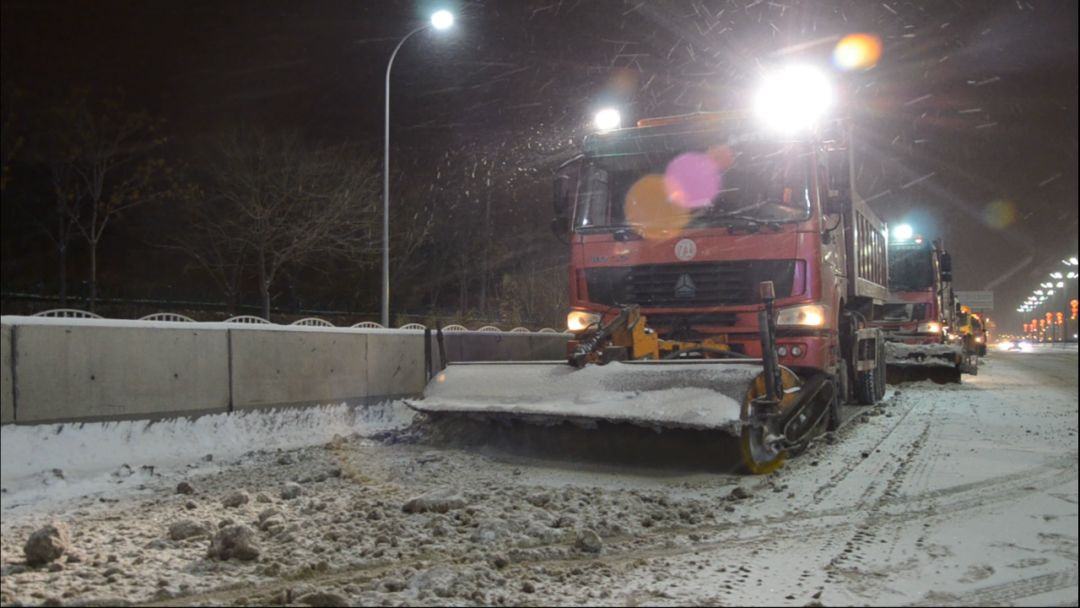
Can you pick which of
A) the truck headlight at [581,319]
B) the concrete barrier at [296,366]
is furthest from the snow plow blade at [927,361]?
the concrete barrier at [296,366]

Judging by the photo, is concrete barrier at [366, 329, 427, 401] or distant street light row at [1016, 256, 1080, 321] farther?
concrete barrier at [366, 329, 427, 401]

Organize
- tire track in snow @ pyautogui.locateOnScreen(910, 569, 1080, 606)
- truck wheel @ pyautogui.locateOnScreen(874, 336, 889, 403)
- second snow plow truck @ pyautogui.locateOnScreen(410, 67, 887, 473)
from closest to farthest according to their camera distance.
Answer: tire track in snow @ pyautogui.locateOnScreen(910, 569, 1080, 606) → second snow plow truck @ pyautogui.locateOnScreen(410, 67, 887, 473) → truck wheel @ pyautogui.locateOnScreen(874, 336, 889, 403)

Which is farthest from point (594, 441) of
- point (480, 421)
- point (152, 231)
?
point (152, 231)

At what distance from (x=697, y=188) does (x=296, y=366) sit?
15.2 feet

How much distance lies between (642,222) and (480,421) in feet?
8.51

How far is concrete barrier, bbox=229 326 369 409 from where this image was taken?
7930mm

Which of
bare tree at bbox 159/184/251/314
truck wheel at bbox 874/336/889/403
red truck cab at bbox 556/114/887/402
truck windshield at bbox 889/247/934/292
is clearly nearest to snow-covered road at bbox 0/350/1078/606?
red truck cab at bbox 556/114/887/402

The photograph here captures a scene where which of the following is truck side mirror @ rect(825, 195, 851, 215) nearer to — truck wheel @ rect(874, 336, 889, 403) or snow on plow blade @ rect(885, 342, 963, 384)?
truck wheel @ rect(874, 336, 889, 403)

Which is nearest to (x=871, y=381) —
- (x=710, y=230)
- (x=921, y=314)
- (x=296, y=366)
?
(x=710, y=230)

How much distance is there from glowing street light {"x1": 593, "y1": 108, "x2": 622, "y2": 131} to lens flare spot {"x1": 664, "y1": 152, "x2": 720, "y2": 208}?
3.40 feet

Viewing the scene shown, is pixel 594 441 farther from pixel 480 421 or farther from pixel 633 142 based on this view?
pixel 633 142

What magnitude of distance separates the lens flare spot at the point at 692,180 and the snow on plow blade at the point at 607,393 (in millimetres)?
1903

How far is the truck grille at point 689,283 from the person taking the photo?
292 inches

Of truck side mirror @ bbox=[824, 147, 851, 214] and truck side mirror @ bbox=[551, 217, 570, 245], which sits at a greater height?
truck side mirror @ bbox=[824, 147, 851, 214]
